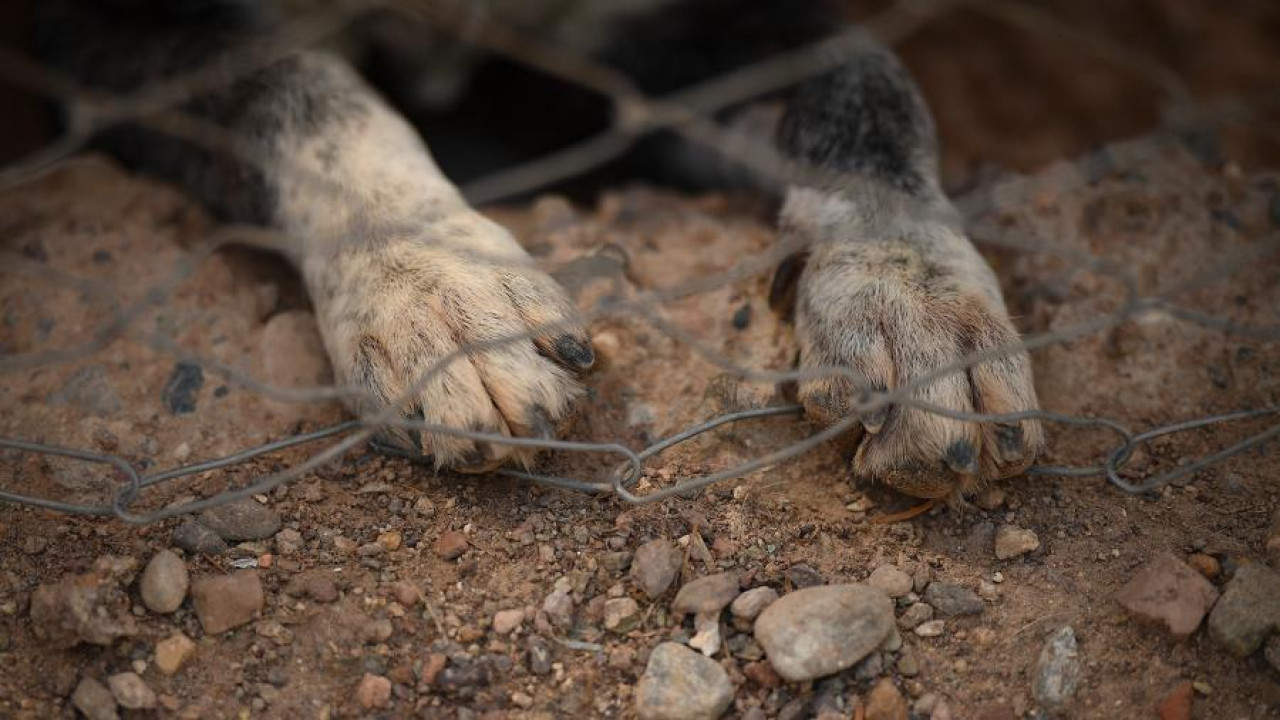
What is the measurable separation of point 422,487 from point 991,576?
62cm

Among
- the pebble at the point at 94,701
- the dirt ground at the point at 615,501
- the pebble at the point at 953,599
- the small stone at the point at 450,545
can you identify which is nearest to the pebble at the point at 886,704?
the dirt ground at the point at 615,501

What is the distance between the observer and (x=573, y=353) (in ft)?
4.03

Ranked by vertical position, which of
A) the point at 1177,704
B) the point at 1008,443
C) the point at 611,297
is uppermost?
the point at 611,297

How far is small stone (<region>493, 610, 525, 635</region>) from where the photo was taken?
115cm

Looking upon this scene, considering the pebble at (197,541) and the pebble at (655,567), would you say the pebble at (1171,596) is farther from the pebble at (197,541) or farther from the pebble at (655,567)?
the pebble at (197,541)

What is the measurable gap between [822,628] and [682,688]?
15 cm

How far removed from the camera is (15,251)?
1.61 metres

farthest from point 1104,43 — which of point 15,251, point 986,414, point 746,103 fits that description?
point 15,251

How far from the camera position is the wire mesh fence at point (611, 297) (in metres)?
1.15

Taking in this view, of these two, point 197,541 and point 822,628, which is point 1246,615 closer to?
point 822,628

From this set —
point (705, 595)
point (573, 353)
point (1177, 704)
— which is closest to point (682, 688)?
point (705, 595)

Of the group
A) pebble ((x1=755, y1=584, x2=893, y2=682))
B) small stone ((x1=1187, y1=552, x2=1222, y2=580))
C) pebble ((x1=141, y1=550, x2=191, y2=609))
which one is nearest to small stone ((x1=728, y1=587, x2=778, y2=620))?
pebble ((x1=755, y1=584, x2=893, y2=682))

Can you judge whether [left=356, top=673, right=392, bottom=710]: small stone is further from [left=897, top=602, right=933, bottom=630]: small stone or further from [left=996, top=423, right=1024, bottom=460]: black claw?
[left=996, top=423, right=1024, bottom=460]: black claw

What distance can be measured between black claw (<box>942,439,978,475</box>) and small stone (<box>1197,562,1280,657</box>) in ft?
0.90
